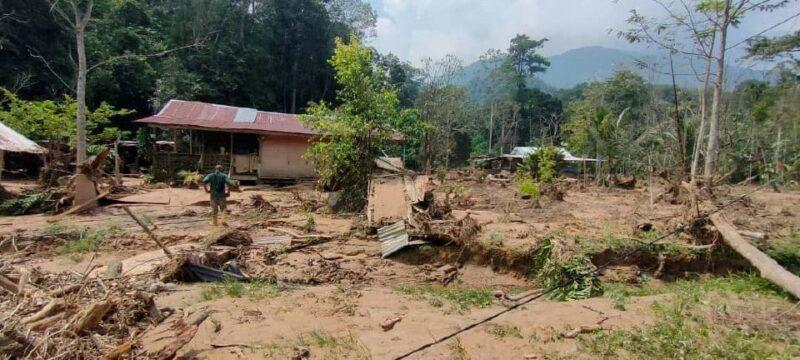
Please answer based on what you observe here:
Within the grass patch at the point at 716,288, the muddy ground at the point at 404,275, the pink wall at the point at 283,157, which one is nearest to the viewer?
the muddy ground at the point at 404,275

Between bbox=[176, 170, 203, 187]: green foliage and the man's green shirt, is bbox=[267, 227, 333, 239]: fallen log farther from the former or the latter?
bbox=[176, 170, 203, 187]: green foliage

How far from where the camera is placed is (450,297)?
6.67 meters

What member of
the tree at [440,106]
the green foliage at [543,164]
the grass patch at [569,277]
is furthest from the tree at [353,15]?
the grass patch at [569,277]

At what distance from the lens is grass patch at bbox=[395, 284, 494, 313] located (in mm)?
6261

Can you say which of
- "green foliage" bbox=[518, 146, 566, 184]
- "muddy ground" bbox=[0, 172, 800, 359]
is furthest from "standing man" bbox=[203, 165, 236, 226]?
"green foliage" bbox=[518, 146, 566, 184]

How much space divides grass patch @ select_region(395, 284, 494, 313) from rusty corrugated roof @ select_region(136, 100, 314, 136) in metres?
11.9

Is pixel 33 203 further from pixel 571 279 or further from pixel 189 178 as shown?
pixel 571 279

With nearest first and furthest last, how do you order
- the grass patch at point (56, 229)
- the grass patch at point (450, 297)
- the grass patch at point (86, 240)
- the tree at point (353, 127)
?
the grass patch at point (450, 297)
the grass patch at point (86, 240)
the grass patch at point (56, 229)
the tree at point (353, 127)

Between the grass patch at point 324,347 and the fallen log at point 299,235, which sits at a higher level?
the fallen log at point 299,235

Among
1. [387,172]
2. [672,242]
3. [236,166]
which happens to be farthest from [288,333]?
[236,166]

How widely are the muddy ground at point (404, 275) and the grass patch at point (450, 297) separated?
3cm

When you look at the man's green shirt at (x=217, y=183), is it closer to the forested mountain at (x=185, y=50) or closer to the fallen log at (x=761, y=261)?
the fallen log at (x=761, y=261)

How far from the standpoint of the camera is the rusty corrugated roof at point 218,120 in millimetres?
18578

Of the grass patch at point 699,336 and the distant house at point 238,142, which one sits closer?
the grass patch at point 699,336
